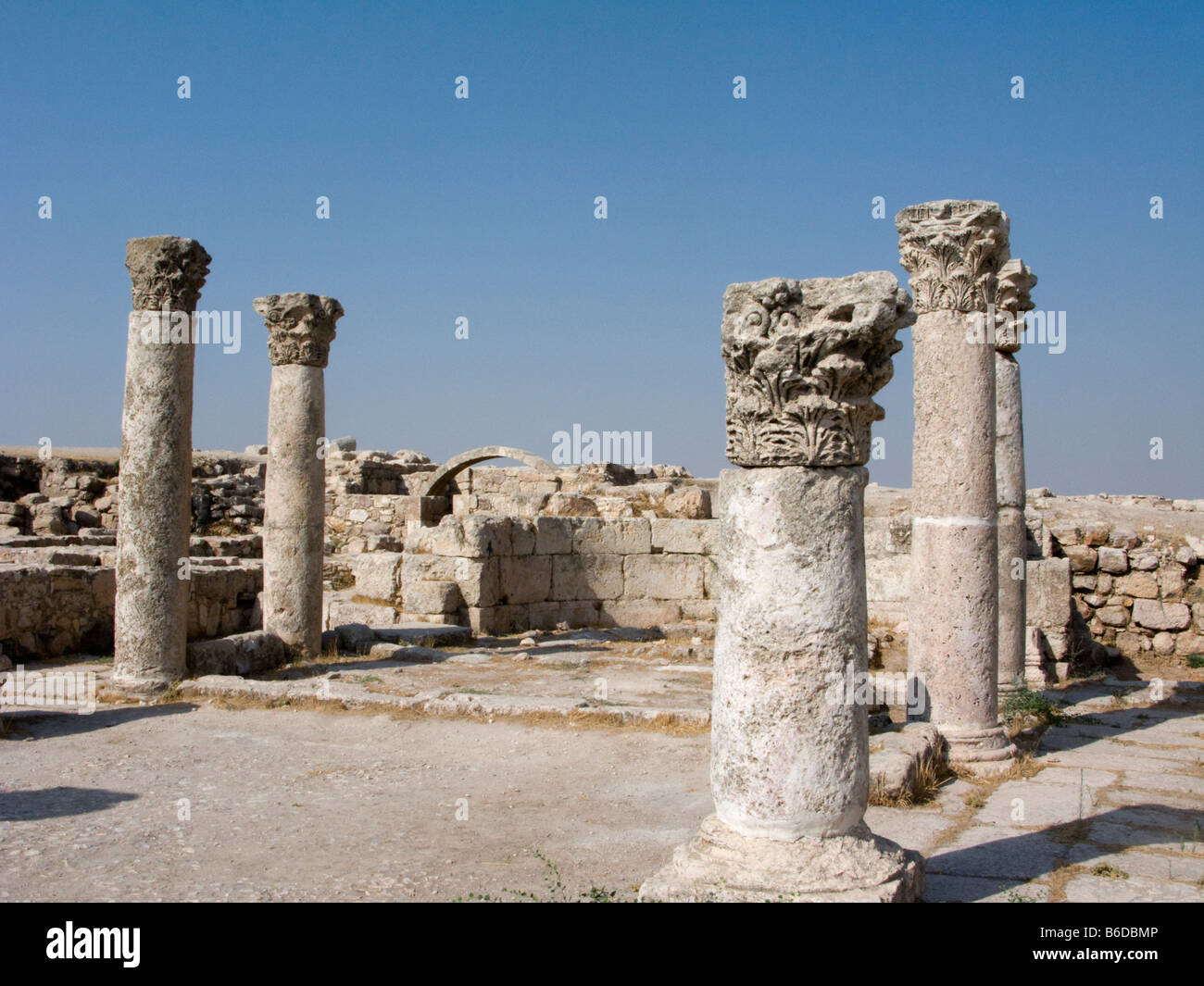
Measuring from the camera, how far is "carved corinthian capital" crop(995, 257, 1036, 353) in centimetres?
943

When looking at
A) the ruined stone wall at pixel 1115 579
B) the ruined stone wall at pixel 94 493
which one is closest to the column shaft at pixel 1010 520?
the ruined stone wall at pixel 1115 579

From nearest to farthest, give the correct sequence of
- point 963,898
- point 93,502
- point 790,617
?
point 790,617, point 963,898, point 93,502

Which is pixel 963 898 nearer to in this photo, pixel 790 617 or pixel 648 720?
pixel 790 617

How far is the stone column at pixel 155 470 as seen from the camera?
9.74 metres

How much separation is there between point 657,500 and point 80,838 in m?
12.5

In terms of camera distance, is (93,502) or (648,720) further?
(93,502)

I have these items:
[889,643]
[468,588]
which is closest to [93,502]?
[468,588]

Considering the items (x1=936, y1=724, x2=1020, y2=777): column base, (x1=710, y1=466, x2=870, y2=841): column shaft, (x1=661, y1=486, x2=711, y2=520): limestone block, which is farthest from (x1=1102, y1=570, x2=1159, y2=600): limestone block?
(x1=710, y1=466, x2=870, y2=841): column shaft

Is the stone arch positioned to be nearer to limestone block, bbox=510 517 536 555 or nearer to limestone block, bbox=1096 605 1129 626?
limestone block, bbox=510 517 536 555

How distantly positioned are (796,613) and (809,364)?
0.99m

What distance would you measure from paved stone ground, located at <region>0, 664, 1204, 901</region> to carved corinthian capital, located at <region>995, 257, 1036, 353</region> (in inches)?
132

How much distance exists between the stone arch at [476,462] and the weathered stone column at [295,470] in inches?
340

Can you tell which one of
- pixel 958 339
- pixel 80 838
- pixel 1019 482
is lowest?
pixel 80 838

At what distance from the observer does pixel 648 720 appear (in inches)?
337
